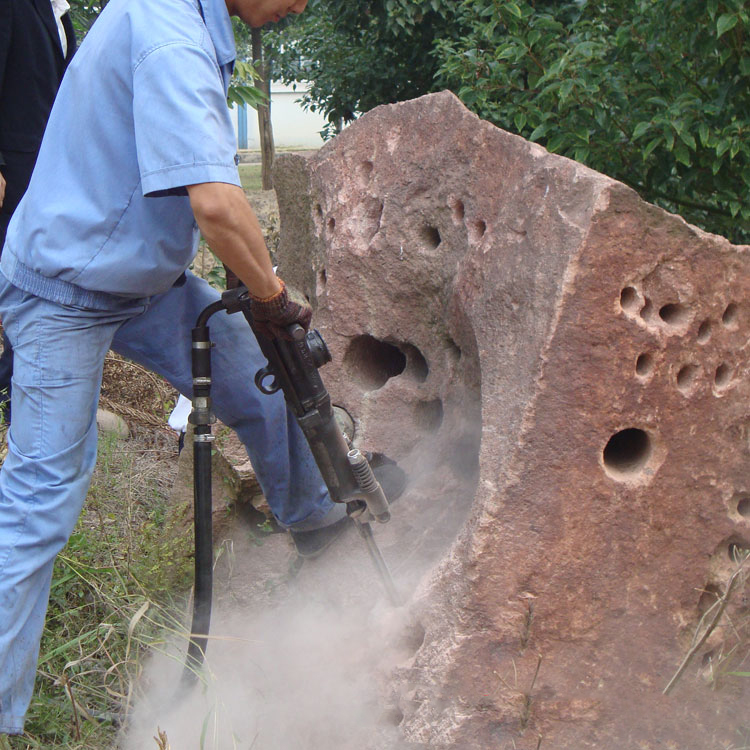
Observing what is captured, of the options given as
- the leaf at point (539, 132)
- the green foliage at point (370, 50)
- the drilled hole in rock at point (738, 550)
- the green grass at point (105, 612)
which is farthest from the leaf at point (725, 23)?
the green foliage at point (370, 50)

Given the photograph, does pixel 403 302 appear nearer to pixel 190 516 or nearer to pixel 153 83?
pixel 190 516

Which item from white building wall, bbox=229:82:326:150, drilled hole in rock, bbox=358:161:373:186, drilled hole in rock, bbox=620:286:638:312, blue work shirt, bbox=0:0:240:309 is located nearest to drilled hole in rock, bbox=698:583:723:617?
drilled hole in rock, bbox=620:286:638:312

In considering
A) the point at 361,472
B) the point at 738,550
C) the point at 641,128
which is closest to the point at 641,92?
the point at 641,128

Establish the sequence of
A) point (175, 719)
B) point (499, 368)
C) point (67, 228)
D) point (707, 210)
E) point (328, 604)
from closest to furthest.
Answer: point (67, 228) → point (499, 368) → point (175, 719) → point (328, 604) → point (707, 210)

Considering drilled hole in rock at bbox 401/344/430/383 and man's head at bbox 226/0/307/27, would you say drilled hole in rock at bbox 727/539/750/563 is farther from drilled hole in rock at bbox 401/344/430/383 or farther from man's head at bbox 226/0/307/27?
man's head at bbox 226/0/307/27

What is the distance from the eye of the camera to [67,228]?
216cm

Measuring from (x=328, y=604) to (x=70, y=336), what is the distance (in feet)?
3.97

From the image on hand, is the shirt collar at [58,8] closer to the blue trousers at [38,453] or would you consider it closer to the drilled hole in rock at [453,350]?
the blue trousers at [38,453]

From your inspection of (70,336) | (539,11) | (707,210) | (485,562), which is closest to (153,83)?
(70,336)

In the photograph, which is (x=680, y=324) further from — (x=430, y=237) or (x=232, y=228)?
(x=232, y=228)

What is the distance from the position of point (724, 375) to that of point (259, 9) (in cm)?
148

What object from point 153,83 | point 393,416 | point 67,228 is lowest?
point 393,416

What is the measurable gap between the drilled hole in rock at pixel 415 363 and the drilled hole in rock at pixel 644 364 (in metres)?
1.05

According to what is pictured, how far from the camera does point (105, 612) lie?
295 cm
